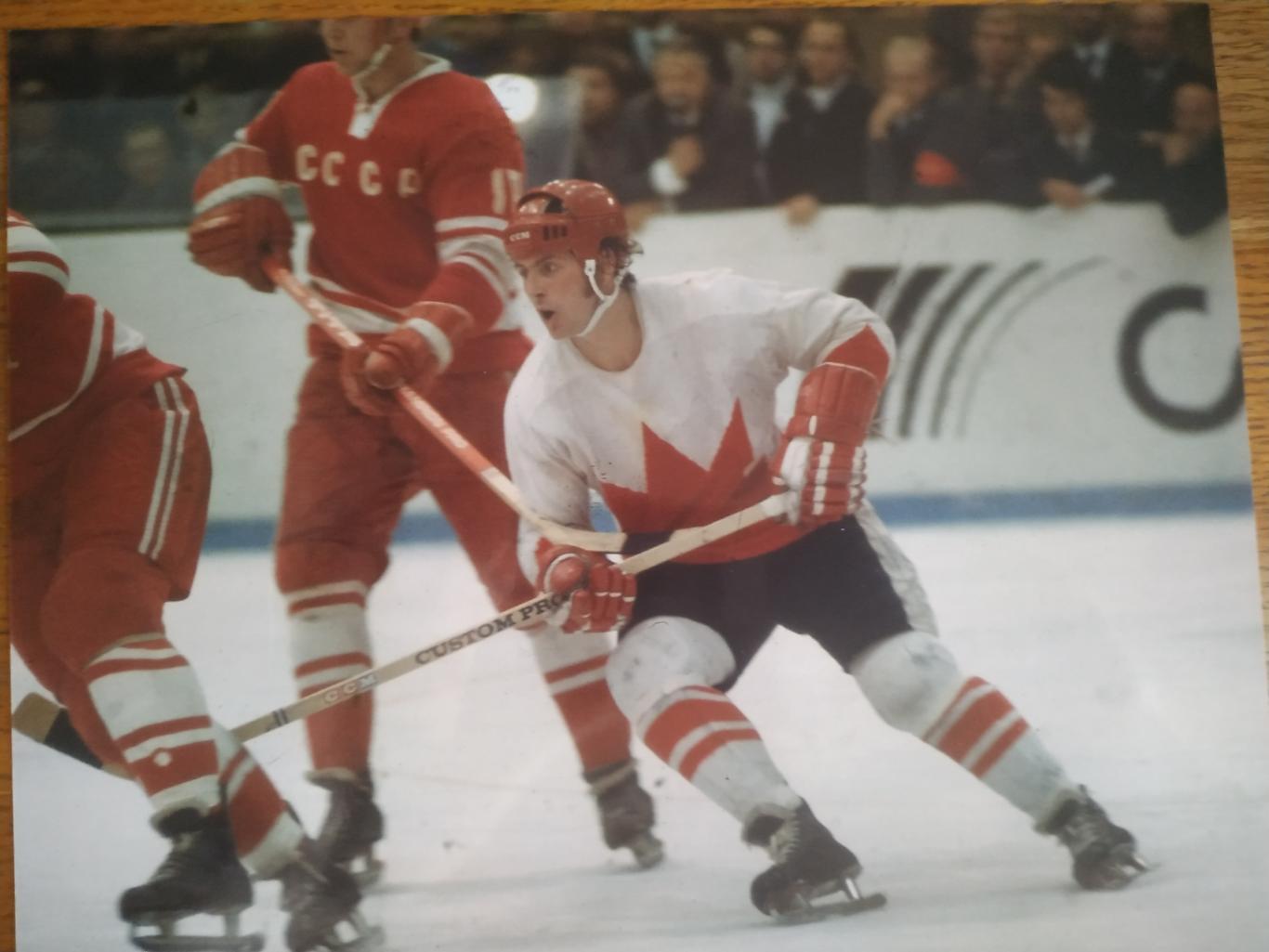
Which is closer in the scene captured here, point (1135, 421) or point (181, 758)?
point (181, 758)

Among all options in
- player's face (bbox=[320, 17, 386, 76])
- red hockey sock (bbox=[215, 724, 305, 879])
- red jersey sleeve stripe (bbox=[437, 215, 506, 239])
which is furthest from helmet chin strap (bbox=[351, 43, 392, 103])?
red hockey sock (bbox=[215, 724, 305, 879])

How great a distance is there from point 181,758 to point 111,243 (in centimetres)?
86

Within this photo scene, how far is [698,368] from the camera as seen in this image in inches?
83.0

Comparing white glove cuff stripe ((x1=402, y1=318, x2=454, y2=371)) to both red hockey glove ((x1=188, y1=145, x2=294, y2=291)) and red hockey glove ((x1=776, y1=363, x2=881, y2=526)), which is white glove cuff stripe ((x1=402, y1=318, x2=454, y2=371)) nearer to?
red hockey glove ((x1=188, y1=145, x2=294, y2=291))

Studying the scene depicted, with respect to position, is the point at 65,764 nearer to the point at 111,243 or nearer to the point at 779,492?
the point at 111,243

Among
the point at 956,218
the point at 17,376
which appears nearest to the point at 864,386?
the point at 956,218

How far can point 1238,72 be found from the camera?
2.31 m

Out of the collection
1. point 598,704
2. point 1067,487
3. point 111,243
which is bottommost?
point 598,704

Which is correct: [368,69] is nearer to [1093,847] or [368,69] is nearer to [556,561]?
[556,561]

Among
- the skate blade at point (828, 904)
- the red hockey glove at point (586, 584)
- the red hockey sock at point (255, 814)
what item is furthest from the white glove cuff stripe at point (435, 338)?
the skate blade at point (828, 904)

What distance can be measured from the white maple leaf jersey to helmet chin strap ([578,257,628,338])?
0.13 feet

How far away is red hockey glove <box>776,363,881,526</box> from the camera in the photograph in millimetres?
2068

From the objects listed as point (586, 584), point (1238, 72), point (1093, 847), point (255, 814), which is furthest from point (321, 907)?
point (1238, 72)

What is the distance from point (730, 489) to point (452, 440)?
18.1 inches
